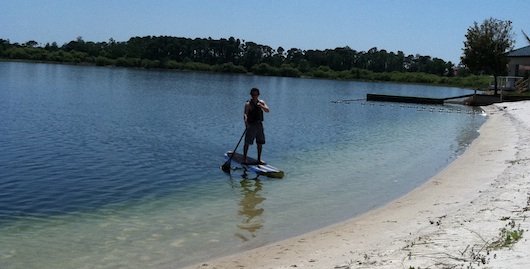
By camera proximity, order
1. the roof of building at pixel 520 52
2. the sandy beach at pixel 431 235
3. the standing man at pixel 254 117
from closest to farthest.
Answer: the sandy beach at pixel 431 235 → the standing man at pixel 254 117 → the roof of building at pixel 520 52

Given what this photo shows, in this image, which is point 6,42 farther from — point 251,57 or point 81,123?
point 81,123

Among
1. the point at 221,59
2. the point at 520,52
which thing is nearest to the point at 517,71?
the point at 520,52

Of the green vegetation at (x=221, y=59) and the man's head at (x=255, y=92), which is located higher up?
the green vegetation at (x=221, y=59)

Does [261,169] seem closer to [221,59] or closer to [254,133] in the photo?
[254,133]

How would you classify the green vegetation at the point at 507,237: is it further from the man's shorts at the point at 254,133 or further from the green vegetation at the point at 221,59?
the green vegetation at the point at 221,59

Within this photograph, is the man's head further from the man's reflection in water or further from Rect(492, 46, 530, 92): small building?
Rect(492, 46, 530, 92): small building

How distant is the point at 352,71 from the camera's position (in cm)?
18375

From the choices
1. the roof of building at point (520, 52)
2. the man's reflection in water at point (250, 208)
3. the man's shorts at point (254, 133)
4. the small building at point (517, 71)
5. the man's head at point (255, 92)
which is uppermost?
the roof of building at point (520, 52)

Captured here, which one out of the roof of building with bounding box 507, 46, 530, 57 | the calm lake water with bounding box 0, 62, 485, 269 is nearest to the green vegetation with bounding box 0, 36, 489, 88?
the roof of building with bounding box 507, 46, 530, 57

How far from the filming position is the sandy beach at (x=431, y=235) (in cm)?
693

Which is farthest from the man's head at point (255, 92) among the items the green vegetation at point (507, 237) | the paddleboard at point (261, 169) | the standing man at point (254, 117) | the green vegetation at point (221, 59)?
the green vegetation at point (221, 59)

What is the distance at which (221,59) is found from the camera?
19062 centimetres

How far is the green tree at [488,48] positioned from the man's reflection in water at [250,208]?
47.0 m

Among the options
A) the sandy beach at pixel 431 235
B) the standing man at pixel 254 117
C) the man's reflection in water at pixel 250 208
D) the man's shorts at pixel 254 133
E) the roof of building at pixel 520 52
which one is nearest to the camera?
the sandy beach at pixel 431 235
